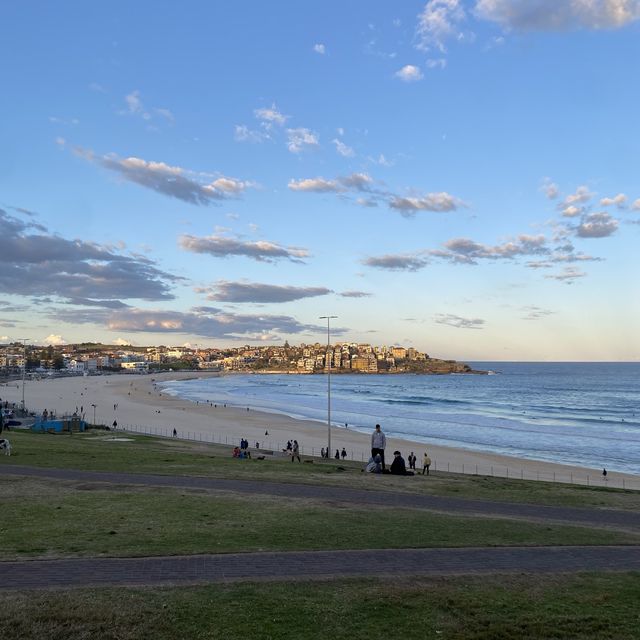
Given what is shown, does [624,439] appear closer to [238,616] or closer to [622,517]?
[622,517]

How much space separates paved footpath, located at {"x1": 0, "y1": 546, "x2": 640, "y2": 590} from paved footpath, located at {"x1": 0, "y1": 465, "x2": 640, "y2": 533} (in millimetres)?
3828

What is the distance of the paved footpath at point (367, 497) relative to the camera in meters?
14.5

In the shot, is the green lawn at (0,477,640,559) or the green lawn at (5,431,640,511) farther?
the green lawn at (5,431,640,511)

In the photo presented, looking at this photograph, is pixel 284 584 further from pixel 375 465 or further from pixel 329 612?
pixel 375 465

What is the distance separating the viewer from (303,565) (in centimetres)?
916

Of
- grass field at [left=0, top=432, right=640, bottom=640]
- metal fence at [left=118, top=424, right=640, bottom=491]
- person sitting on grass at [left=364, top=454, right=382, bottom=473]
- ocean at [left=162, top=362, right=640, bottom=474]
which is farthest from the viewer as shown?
ocean at [left=162, top=362, right=640, bottom=474]

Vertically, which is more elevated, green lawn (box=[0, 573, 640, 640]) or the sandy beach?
green lawn (box=[0, 573, 640, 640])

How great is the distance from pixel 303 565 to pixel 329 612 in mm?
2063

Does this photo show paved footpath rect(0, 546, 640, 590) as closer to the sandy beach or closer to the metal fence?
the metal fence

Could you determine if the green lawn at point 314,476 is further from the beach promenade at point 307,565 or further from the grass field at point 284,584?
the beach promenade at point 307,565

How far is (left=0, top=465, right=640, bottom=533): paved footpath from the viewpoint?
14.5 metres

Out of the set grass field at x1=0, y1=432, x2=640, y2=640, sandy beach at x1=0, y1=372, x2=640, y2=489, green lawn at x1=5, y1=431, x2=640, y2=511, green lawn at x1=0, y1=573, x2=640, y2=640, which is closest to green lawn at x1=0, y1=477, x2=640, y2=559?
grass field at x1=0, y1=432, x2=640, y2=640

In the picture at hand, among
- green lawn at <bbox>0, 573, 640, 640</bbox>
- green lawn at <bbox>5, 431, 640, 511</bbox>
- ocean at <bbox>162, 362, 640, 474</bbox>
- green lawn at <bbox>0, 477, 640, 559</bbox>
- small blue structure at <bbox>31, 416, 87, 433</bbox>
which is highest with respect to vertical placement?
green lawn at <bbox>0, 573, 640, 640</bbox>

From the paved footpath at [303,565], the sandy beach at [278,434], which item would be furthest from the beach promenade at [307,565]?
the sandy beach at [278,434]
